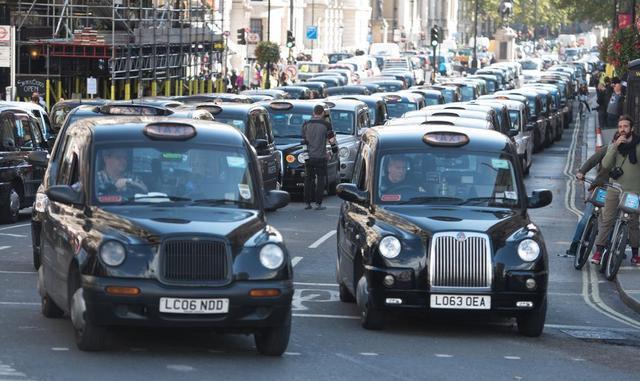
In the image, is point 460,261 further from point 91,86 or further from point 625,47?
point 91,86

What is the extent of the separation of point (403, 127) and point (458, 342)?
2962 mm

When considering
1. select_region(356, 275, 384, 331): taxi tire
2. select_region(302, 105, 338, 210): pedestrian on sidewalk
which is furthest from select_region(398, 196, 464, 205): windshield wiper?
select_region(302, 105, 338, 210): pedestrian on sidewalk

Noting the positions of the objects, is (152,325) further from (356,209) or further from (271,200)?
(356,209)

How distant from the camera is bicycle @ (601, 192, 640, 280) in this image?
18.6 meters

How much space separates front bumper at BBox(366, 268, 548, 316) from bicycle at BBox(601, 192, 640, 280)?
5.26 meters

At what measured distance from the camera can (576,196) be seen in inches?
1310

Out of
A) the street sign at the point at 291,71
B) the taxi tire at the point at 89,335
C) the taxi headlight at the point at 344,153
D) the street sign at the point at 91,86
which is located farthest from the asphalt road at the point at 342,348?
the street sign at the point at 291,71

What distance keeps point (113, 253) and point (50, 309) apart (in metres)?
2.29

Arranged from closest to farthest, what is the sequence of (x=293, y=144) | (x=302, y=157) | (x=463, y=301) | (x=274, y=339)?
(x=274, y=339), (x=463, y=301), (x=302, y=157), (x=293, y=144)

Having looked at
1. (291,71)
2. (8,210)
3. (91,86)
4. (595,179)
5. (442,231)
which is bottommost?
(291,71)

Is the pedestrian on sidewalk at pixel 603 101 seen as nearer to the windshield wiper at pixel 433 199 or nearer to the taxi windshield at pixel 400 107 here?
the taxi windshield at pixel 400 107

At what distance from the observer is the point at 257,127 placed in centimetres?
2783

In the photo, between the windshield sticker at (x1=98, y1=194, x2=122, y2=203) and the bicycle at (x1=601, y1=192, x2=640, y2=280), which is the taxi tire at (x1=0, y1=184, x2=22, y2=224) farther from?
the windshield sticker at (x1=98, y1=194, x2=122, y2=203)

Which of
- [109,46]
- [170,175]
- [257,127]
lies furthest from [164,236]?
[109,46]
